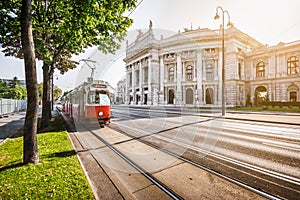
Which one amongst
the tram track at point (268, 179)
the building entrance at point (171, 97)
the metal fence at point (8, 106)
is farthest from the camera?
the building entrance at point (171, 97)

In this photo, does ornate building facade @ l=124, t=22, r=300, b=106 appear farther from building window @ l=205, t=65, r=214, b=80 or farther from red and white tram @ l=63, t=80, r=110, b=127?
red and white tram @ l=63, t=80, r=110, b=127

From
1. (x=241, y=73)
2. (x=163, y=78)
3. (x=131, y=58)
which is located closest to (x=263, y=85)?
(x=241, y=73)

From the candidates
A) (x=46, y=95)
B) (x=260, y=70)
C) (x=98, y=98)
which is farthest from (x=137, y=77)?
(x=98, y=98)

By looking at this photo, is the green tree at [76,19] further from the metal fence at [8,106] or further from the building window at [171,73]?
the building window at [171,73]

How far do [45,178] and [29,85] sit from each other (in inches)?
104

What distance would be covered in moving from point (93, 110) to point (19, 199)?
7966mm

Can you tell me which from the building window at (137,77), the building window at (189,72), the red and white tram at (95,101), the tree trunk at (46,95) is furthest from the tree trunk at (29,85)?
the building window at (137,77)

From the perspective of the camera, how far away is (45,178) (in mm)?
3748

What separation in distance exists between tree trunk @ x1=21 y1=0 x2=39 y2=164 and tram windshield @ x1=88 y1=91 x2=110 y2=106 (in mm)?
6094

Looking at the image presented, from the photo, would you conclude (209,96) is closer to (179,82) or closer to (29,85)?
(179,82)

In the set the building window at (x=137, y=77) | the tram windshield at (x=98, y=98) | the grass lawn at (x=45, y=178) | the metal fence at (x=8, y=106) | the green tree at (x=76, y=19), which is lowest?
the grass lawn at (x=45, y=178)

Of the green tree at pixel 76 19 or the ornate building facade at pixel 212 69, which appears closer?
the green tree at pixel 76 19

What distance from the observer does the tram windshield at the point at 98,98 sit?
10.8 metres

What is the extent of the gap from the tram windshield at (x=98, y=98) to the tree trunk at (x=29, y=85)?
609 cm
